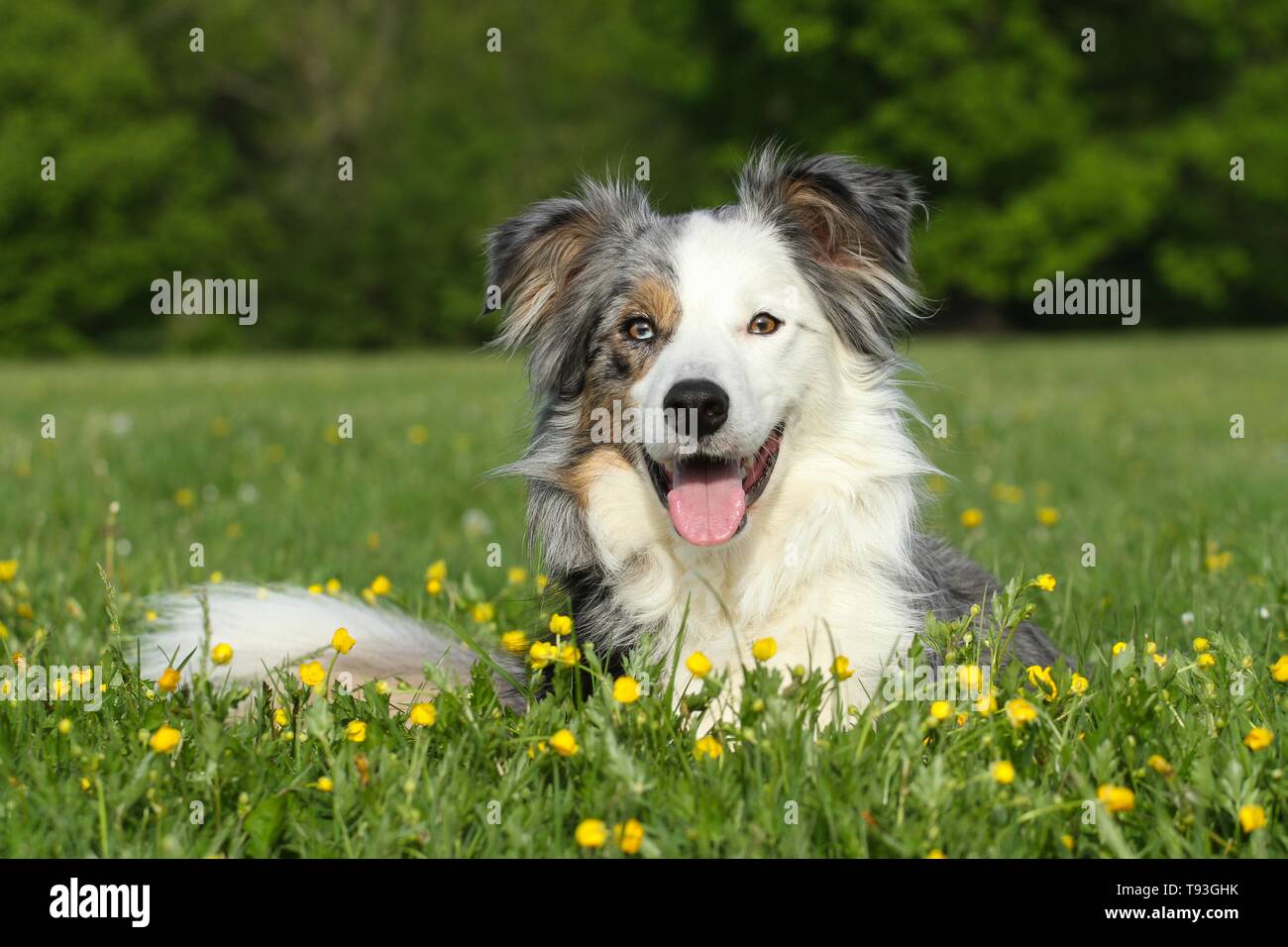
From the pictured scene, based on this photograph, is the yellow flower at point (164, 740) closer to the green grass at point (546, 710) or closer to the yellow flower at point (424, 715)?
the green grass at point (546, 710)

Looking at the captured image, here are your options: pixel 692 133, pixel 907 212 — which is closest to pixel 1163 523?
pixel 907 212

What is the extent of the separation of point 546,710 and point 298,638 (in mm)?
1302

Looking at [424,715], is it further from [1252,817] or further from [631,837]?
[1252,817]

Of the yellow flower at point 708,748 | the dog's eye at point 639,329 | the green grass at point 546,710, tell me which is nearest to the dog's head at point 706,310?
the dog's eye at point 639,329

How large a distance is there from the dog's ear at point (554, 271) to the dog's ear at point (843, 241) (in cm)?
43

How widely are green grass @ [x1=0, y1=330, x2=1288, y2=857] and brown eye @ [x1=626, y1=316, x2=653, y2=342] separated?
71 centimetres

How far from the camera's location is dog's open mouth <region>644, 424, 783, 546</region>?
351 centimetres

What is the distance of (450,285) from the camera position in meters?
33.6

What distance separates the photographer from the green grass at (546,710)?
263cm

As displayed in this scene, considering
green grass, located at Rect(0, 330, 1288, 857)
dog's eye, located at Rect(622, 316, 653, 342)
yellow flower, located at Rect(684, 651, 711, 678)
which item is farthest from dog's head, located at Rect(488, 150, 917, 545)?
yellow flower, located at Rect(684, 651, 711, 678)

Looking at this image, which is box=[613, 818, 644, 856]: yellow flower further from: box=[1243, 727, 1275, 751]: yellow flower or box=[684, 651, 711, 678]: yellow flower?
box=[1243, 727, 1275, 751]: yellow flower

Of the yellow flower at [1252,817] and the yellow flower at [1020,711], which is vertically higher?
the yellow flower at [1020,711]

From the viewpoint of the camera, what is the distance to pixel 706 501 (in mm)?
3541
